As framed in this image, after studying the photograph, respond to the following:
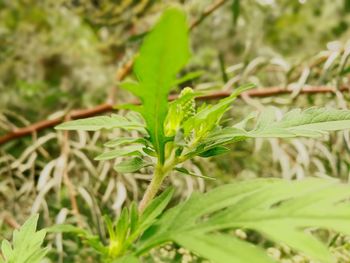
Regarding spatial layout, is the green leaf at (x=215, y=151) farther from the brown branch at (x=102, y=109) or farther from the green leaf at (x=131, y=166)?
the brown branch at (x=102, y=109)

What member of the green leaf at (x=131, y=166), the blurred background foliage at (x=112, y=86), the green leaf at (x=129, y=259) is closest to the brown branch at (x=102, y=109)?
the blurred background foliage at (x=112, y=86)

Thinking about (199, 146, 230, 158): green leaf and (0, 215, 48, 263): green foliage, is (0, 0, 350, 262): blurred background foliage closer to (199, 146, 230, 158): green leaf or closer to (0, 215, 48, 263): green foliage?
(199, 146, 230, 158): green leaf

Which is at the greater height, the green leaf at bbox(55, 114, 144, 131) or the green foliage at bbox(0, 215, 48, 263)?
the green leaf at bbox(55, 114, 144, 131)

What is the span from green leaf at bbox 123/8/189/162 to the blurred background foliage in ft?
0.45

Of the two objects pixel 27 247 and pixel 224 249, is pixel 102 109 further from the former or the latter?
pixel 224 249

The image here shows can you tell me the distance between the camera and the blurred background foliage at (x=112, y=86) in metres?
0.88

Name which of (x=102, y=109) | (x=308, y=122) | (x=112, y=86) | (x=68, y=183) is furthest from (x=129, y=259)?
(x=112, y=86)

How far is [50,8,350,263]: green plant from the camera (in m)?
0.25

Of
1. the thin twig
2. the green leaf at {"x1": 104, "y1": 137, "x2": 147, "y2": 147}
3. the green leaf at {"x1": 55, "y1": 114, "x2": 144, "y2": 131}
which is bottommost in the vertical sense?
the thin twig

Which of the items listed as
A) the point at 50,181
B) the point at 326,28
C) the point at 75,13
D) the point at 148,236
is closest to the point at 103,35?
the point at 75,13

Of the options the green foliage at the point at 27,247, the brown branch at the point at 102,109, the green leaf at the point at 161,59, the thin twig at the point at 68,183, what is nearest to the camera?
the green leaf at the point at 161,59

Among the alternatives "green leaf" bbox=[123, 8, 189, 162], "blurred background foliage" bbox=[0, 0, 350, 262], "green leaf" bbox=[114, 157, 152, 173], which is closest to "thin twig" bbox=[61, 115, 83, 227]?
"blurred background foliage" bbox=[0, 0, 350, 262]

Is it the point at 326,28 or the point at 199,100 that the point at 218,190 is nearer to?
the point at 199,100

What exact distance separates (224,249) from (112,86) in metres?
1.08
